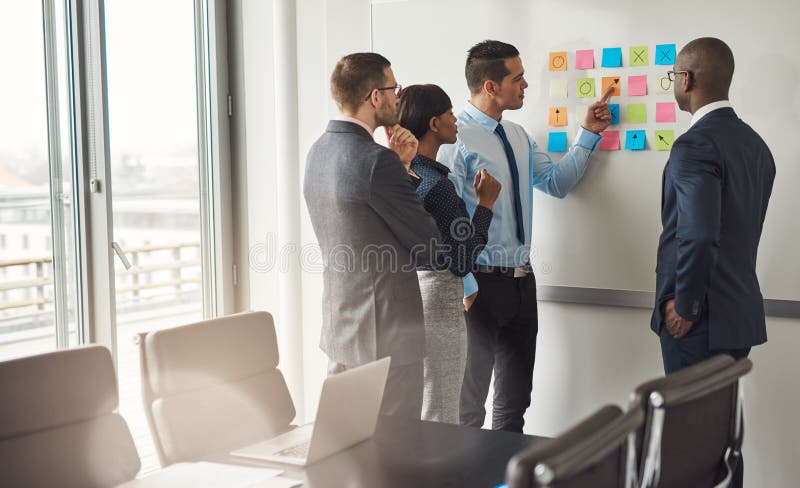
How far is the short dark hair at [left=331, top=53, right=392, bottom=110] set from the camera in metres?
2.79

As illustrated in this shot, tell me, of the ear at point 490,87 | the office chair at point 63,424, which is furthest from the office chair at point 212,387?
the ear at point 490,87

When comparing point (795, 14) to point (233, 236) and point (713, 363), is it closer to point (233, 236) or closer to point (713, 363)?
point (713, 363)

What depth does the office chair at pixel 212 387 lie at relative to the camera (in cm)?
220

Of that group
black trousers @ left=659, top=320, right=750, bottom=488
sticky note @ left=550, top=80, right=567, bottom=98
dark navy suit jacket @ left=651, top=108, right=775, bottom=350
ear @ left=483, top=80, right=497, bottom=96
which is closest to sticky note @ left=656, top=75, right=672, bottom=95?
sticky note @ left=550, top=80, right=567, bottom=98

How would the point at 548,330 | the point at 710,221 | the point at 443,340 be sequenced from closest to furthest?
the point at 710,221, the point at 443,340, the point at 548,330

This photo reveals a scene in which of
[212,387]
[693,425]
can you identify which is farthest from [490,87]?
[693,425]

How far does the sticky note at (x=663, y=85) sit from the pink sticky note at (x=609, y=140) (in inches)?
9.1

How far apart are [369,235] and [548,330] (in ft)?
4.32

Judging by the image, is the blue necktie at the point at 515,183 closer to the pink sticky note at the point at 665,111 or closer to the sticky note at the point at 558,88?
the sticky note at the point at 558,88

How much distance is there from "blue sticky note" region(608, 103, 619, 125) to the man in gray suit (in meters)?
1.08

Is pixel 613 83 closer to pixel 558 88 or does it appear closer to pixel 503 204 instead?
pixel 558 88

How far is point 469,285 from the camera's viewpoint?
3.28 m

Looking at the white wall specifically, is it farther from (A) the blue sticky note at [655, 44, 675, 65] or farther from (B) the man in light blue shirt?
(A) the blue sticky note at [655, 44, 675, 65]

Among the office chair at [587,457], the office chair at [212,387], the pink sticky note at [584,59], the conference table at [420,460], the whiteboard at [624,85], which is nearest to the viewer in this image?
the office chair at [587,457]
